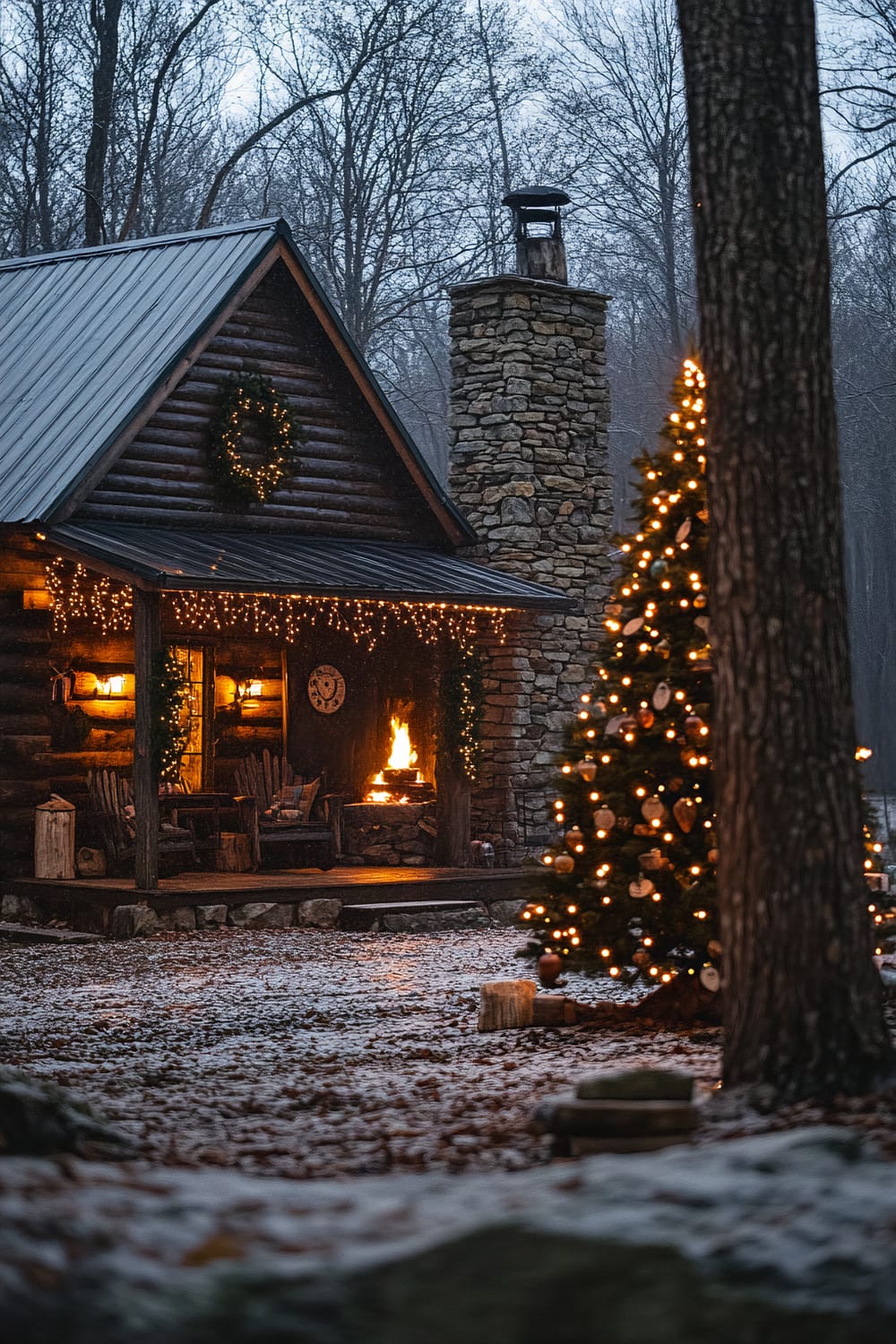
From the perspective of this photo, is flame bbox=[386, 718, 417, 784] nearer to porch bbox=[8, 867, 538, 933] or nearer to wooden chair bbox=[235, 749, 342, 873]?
wooden chair bbox=[235, 749, 342, 873]

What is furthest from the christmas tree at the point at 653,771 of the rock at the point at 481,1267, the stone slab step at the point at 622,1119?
A: the rock at the point at 481,1267

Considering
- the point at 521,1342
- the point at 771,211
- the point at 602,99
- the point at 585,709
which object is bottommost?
the point at 521,1342

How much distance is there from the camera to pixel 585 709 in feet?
31.9

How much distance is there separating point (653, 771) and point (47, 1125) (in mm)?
4399

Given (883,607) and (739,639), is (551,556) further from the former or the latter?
(883,607)

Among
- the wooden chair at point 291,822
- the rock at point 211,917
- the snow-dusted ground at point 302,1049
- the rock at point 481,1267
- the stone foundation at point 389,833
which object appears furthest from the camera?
the stone foundation at point 389,833

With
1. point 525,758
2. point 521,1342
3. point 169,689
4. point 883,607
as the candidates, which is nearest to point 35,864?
point 169,689

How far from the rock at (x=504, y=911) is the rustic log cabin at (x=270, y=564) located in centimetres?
125

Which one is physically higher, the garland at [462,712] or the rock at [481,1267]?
the garland at [462,712]

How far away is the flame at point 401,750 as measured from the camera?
19031 millimetres

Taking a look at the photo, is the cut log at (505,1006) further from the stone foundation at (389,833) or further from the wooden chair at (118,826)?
the stone foundation at (389,833)

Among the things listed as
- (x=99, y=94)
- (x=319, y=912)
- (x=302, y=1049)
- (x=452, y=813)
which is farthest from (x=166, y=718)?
(x=99, y=94)

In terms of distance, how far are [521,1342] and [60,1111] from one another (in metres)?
2.99

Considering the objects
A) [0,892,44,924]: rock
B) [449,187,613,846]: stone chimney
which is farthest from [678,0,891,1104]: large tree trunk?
[449,187,613,846]: stone chimney
